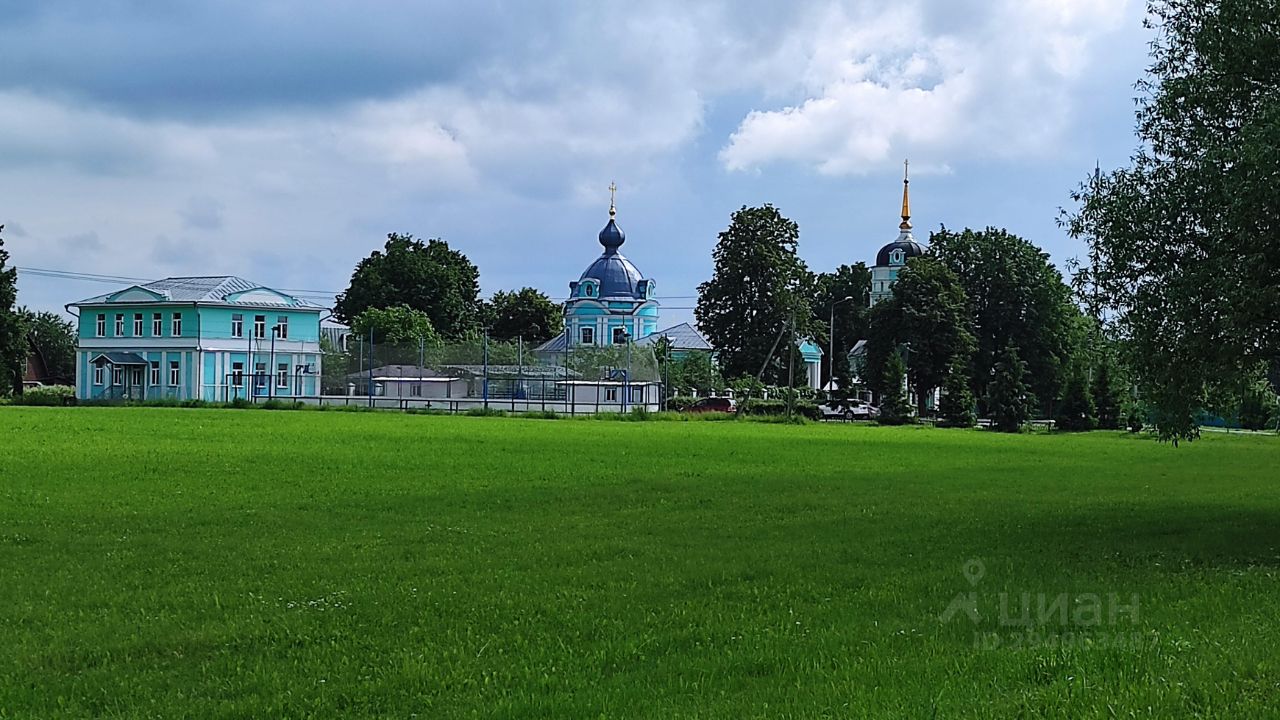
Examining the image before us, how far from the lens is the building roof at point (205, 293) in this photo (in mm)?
71125

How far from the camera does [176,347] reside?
70.2m

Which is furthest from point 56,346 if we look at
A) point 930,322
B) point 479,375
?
point 930,322

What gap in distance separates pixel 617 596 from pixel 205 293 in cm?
6800

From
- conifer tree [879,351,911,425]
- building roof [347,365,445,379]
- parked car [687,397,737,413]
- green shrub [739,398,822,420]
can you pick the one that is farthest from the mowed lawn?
parked car [687,397,737,413]

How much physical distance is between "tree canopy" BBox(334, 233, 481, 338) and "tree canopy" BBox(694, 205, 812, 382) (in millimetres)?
27359

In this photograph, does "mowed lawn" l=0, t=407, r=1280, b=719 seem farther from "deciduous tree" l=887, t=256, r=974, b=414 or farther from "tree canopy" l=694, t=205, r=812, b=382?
"tree canopy" l=694, t=205, r=812, b=382

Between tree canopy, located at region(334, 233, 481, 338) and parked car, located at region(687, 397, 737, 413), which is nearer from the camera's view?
parked car, located at region(687, 397, 737, 413)

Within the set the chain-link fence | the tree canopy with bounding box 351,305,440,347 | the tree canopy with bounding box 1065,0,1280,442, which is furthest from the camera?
the tree canopy with bounding box 351,305,440,347

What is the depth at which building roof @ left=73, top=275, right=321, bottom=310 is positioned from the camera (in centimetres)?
7112

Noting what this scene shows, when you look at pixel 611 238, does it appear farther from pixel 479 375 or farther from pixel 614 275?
pixel 479 375

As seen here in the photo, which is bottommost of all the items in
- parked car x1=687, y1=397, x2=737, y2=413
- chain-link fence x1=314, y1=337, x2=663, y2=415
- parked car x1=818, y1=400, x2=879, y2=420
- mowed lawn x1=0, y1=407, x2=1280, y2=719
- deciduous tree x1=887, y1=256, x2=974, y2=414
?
mowed lawn x1=0, y1=407, x2=1280, y2=719

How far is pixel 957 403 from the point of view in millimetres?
61938

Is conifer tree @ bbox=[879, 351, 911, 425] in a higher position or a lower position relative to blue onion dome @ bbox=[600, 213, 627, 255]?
lower

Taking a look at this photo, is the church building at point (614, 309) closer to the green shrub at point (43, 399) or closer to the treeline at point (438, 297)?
the treeline at point (438, 297)
